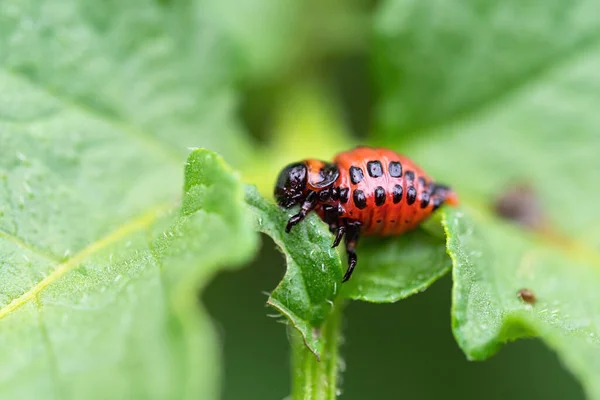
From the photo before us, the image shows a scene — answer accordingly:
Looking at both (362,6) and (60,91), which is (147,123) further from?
(362,6)

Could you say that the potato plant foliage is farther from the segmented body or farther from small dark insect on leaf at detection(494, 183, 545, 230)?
the segmented body

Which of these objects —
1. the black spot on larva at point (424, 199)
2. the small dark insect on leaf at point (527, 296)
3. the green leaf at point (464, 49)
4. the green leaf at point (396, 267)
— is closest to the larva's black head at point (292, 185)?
the green leaf at point (396, 267)

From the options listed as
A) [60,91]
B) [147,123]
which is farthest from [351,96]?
[60,91]

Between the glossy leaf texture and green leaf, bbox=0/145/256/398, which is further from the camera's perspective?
the glossy leaf texture

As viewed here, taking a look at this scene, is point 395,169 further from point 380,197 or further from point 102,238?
point 102,238

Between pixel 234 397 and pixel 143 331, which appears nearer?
pixel 143 331

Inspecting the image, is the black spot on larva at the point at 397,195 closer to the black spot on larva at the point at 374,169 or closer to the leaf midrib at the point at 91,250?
the black spot on larva at the point at 374,169

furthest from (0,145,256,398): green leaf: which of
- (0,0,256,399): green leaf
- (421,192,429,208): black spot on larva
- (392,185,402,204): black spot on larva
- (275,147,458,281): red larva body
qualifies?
(421,192,429,208): black spot on larva
